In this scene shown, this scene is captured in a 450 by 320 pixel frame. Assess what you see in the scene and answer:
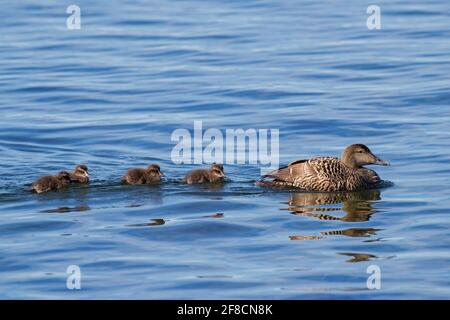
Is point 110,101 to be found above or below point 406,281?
above

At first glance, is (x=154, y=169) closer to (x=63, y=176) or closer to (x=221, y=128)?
(x=63, y=176)

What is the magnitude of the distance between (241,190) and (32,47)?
13.3 m

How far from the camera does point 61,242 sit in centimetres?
1458

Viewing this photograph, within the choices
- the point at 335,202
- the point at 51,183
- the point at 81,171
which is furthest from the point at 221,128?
the point at 51,183

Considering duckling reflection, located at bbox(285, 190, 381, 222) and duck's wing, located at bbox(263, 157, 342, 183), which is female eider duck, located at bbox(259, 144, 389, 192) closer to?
duck's wing, located at bbox(263, 157, 342, 183)

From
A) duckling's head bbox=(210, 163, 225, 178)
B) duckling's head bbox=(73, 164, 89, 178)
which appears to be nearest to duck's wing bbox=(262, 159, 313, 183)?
duckling's head bbox=(210, 163, 225, 178)

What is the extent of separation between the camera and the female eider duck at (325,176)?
1709 centimetres

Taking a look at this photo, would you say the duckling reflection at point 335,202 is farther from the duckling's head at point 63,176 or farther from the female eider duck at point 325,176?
the duckling's head at point 63,176

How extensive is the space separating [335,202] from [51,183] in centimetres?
364

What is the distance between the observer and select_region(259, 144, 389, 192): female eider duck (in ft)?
56.1

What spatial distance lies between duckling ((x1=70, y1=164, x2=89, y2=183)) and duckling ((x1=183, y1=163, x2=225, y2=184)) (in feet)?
4.42

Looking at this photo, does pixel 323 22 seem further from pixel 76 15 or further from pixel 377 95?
pixel 377 95
